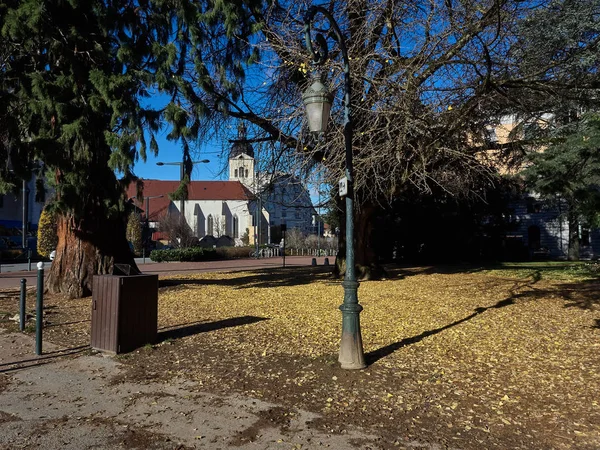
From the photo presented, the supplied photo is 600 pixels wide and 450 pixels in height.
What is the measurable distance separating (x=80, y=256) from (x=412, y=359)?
371 inches

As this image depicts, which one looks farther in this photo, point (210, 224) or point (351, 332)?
point (210, 224)

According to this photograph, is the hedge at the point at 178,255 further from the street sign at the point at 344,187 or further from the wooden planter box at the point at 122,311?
the street sign at the point at 344,187

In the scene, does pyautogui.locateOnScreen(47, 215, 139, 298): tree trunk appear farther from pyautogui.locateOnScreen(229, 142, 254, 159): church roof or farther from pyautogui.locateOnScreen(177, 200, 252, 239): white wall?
pyautogui.locateOnScreen(177, 200, 252, 239): white wall

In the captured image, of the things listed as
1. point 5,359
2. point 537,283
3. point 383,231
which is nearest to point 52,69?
point 5,359

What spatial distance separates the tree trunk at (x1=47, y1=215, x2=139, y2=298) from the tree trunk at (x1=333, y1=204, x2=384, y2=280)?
722 centimetres

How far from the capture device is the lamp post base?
19.7 feet

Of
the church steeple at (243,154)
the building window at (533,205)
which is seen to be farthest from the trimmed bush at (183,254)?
the building window at (533,205)

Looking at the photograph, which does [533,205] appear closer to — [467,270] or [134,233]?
[467,270]

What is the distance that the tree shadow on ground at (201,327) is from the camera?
8017 mm

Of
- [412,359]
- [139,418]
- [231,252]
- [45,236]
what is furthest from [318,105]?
[231,252]

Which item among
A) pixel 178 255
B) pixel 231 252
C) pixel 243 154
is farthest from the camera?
pixel 231 252

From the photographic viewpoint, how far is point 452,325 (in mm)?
8516

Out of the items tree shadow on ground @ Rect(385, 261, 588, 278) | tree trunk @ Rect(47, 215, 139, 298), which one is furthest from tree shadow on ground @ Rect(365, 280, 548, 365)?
tree trunk @ Rect(47, 215, 139, 298)

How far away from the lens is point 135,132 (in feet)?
35.5
